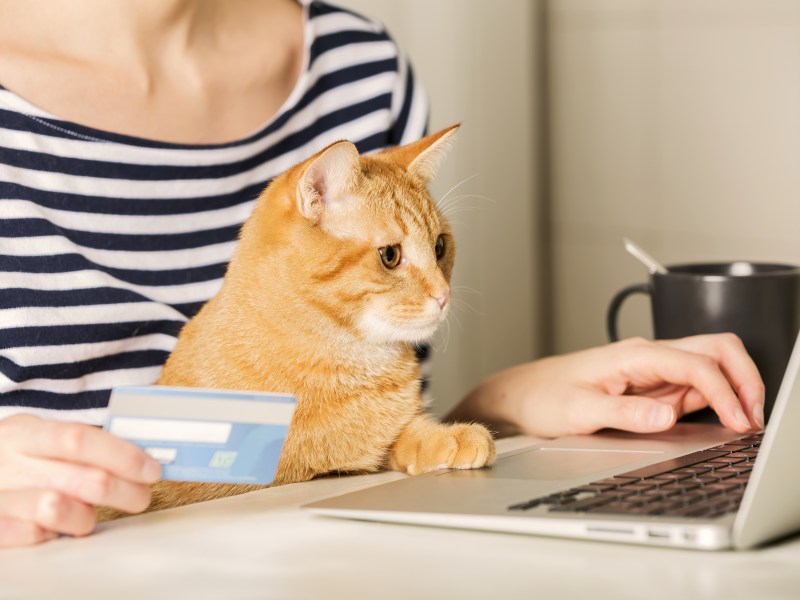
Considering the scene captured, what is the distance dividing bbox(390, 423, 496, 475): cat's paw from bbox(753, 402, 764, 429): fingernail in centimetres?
31

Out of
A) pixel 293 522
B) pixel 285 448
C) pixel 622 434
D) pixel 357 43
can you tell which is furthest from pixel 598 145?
pixel 293 522

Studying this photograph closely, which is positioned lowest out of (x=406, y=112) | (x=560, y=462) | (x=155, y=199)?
(x=560, y=462)

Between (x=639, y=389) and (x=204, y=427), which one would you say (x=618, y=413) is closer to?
(x=639, y=389)

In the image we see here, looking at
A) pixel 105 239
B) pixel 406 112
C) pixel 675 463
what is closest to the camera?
pixel 675 463

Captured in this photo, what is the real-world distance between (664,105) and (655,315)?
0.94 m

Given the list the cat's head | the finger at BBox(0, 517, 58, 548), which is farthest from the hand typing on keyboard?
the finger at BBox(0, 517, 58, 548)

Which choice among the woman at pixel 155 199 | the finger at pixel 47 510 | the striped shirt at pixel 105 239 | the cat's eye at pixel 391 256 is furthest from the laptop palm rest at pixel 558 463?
the striped shirt at pixel 105 239

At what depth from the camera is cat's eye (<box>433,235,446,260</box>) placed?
107 centimetres

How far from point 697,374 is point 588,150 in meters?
1.20

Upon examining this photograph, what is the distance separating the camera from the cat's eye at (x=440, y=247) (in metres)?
1.07

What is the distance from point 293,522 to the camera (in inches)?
31.1

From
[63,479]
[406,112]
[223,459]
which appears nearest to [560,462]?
[223,459]

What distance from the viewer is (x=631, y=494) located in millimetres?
755

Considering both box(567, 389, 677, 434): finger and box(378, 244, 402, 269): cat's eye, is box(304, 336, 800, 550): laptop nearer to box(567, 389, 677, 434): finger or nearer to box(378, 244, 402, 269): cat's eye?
box(567, 389, 677, 434): finger
